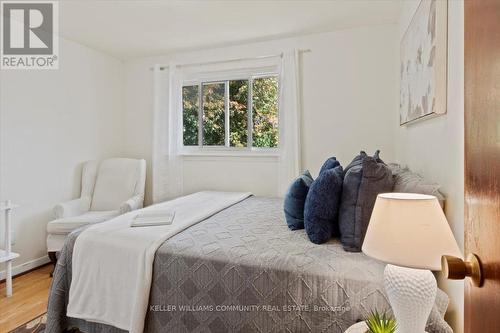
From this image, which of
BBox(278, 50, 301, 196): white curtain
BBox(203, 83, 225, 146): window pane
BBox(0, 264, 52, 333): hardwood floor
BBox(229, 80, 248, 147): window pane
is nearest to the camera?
BBox(0, 264, 52, 333): hardwood floor

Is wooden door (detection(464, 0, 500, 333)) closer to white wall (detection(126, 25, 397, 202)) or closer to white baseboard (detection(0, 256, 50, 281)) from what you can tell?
white wall (detection(126, 25, 397, 202))

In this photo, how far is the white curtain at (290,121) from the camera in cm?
336

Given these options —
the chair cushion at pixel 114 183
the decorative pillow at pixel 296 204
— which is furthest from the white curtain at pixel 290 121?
the chair cushion at pixel 114 183

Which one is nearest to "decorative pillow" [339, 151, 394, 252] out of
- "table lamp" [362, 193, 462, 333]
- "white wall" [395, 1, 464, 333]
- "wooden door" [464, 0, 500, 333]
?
"white wall" [395, 1, 464, 333]

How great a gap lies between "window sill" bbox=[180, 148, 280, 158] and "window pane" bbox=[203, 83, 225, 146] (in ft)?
0.38

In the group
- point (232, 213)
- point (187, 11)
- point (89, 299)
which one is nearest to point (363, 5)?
point (187, 11)

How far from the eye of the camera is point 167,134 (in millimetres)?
3891

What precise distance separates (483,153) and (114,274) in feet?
5.48

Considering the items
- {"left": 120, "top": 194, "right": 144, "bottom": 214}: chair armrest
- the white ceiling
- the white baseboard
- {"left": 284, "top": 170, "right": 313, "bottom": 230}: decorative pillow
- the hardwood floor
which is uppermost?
the white ceiling

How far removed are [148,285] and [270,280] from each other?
2.07ft

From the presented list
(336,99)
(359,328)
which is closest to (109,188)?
(336,99)

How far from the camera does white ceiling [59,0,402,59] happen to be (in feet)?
8.79

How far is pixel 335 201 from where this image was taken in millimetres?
1694

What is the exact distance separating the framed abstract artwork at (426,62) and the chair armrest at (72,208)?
3274 millimetres
